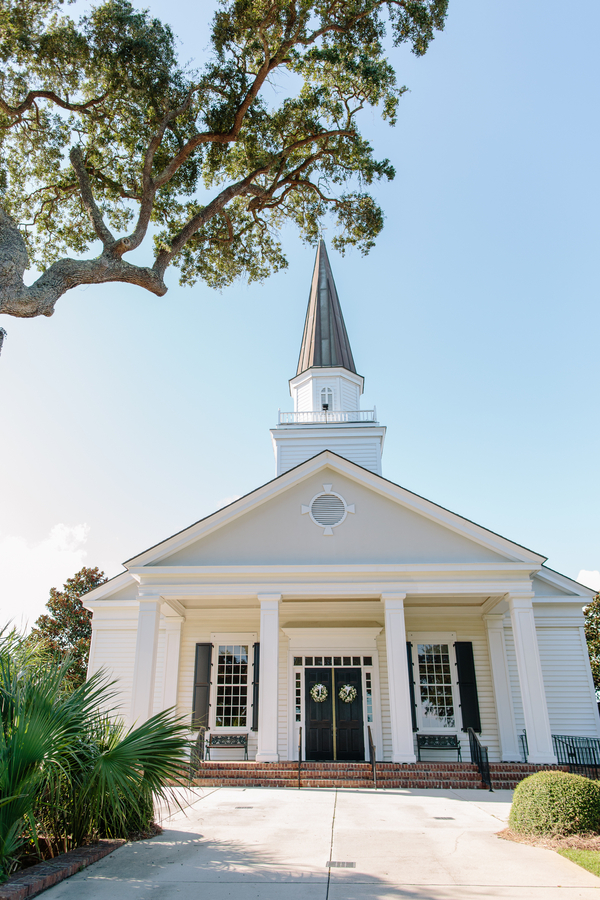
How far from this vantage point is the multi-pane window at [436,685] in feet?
49.2

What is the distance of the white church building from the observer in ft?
44.2

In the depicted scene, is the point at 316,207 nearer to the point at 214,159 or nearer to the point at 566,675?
the point at 214,159

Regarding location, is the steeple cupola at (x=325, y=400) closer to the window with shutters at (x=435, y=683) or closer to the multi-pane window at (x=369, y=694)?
the window with shutters at (x=435, y=683)

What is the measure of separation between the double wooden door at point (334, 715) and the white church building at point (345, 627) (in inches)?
1.3

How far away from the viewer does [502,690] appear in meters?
14.9

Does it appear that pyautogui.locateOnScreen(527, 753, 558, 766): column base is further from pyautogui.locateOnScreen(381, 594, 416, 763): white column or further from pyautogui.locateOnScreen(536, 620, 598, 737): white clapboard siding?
pyautogui.locateOnScreen(536, 620, 598, 737): white clapboard siding

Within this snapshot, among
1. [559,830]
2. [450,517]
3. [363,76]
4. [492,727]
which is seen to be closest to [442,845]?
[559,830]

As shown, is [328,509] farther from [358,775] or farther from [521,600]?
[358,775]

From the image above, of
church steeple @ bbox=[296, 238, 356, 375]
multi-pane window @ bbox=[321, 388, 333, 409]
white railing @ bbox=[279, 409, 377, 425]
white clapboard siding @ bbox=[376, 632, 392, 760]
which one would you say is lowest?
white clapboard siding @ bbox=[376, 632, 392, 760]

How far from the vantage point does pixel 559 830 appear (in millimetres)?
6605

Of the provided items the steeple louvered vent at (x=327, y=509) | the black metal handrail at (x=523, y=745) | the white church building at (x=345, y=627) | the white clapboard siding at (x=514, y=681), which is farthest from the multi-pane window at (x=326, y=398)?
the black metal handrail at (x=523, y=745)

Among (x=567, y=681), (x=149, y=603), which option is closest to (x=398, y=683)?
(x=567, y=681)

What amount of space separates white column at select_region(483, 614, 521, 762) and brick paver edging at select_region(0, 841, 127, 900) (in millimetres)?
10990

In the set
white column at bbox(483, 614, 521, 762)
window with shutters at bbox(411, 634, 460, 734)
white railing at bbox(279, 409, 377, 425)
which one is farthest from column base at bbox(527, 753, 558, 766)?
white railing at bbox(279, 409, 377, 425)
